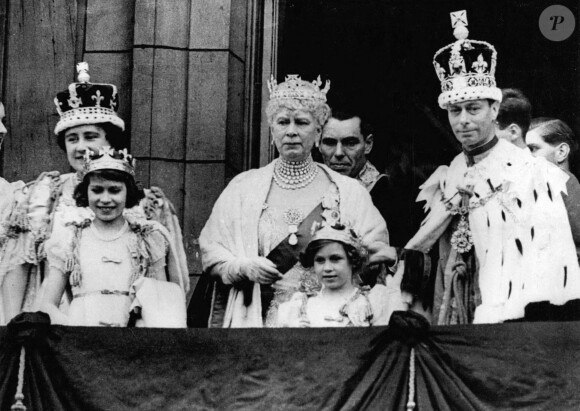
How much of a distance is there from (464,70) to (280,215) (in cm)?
125

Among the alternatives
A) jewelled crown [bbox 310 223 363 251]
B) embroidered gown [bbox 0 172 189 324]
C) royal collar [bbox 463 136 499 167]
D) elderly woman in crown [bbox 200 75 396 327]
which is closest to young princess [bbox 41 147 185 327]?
embroidered gown [bbox 0 172 189 324]

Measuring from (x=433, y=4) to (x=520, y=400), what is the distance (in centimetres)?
425

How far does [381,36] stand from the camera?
14.8m

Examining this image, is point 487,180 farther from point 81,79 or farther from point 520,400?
point 81,79

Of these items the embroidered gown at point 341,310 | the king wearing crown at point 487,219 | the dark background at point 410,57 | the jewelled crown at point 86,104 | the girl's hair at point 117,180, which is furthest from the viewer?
the dark background at point 410,57

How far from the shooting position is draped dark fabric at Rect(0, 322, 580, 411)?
11156 millimetres

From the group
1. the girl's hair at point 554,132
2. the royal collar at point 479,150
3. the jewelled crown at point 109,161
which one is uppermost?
the girl's hair at point 554,132

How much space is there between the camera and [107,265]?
478 inches

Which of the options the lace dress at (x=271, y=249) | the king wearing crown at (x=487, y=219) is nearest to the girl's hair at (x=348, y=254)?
the lace dress at (x=271, y=249)

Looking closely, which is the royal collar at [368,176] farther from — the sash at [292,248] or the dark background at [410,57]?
the dark background at [410,57]

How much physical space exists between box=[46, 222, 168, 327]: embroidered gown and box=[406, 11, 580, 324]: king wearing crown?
138 centimetres

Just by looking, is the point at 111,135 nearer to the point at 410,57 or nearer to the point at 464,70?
the point at 464,70

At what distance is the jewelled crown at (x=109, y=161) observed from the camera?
12.2 m

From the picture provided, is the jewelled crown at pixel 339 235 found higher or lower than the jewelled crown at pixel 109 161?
lower
